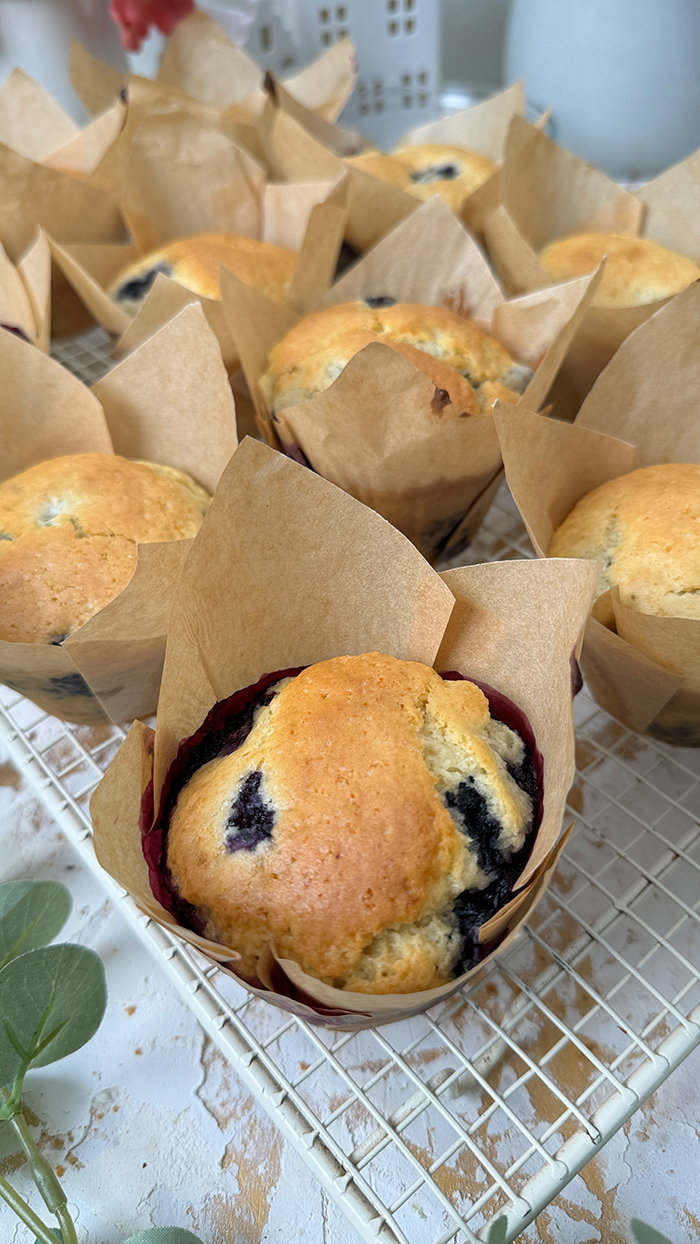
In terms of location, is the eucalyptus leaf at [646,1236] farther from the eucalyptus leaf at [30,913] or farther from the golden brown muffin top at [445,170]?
the golden brown muffin top at [445,170]

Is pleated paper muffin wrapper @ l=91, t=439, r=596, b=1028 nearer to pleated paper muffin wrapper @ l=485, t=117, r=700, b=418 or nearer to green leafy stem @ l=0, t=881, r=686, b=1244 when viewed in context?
green leafy stem @ l=0, t=881, r=686, b=1244

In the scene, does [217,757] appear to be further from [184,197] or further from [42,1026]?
[184,197]

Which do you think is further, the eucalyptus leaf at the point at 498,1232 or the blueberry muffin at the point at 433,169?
the blueberry muffin at the point at 433,169

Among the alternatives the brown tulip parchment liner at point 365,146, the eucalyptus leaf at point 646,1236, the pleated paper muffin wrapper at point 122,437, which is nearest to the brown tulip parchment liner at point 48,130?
the brown tulip parchment liner at point 365,146

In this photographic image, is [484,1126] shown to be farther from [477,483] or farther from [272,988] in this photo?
[477,483]

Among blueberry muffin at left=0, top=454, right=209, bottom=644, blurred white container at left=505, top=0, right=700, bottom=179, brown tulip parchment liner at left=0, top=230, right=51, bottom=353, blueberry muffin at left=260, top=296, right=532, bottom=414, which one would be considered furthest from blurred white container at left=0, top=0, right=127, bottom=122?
blueberry muffin at left=0, top=454, right=209, bottom=644

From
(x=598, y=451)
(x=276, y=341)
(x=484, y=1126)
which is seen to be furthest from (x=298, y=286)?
(x=484, y=1126)
